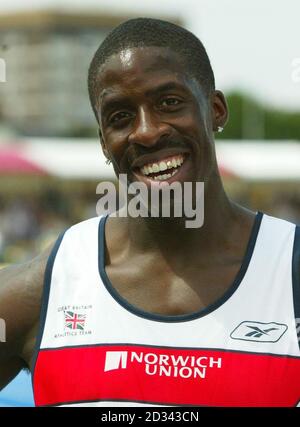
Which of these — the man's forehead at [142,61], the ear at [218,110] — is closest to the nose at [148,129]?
the man's forehead at [142,61]

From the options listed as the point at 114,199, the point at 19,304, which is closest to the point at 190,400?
the point at 19,304

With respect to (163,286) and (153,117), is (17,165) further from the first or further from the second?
(153,117)

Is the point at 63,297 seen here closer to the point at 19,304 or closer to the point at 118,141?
the point at 19,304

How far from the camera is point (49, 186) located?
72.9 ft

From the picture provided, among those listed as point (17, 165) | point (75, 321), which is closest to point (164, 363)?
point (75, 321)

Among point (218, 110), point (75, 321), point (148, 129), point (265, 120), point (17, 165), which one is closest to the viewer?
point (148, 129)

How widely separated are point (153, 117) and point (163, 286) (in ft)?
1.50

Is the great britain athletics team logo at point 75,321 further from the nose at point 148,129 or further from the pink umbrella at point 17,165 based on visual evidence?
the pink umbrella at point 17,165

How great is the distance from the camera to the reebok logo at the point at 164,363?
2.22 m

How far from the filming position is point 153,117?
2.23 metres

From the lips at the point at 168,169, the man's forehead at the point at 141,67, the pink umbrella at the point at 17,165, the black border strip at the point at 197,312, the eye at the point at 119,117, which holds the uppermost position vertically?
the man's forehead at the point at 141,67

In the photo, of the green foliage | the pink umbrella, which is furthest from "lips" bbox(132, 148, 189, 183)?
the green foliage

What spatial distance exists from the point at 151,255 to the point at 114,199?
36.4 inches

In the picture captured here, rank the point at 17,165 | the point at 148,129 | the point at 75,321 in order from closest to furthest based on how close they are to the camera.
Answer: the point at 148,129, the point at 75,321, the point at 17,165
